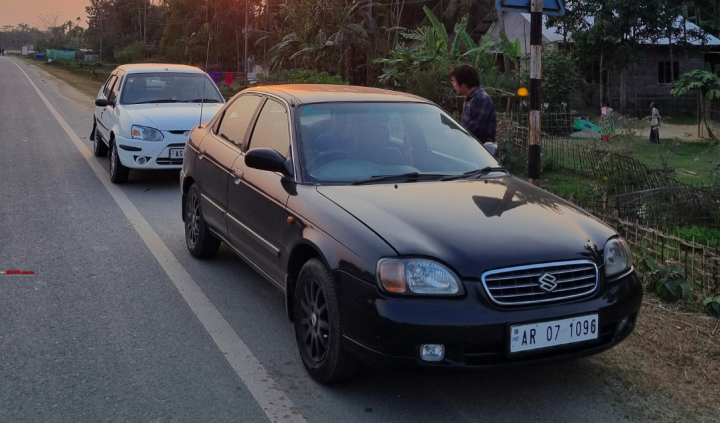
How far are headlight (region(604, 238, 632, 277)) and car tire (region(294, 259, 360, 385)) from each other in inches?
57.3

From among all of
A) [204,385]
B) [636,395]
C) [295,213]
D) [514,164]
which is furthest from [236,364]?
[514,164]

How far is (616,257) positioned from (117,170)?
8.01 m

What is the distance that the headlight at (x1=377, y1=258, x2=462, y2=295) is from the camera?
3.73 m

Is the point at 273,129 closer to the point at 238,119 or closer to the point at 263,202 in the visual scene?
the point at 263,202

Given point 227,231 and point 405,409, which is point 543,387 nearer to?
point 405,409

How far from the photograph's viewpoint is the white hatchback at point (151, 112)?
1036 cm

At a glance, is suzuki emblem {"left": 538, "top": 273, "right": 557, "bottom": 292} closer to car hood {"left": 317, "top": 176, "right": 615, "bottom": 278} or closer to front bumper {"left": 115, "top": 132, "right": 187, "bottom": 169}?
car hood {"left": 317, "top": 176, "right": 615, "bottom": 278}

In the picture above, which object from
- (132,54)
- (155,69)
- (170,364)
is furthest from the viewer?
(132,54)

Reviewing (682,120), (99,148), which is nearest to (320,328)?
(99,148)

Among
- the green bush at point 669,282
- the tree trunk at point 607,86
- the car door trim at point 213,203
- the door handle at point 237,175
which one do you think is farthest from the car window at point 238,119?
the tree trunk at point 607,86

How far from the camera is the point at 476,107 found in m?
7.39

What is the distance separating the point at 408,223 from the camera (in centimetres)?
407

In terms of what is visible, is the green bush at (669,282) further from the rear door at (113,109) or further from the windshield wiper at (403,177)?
the rear door at (113,109)

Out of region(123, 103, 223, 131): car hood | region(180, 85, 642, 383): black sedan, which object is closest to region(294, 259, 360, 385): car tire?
region(180, 85, 642, 383): black sedan
